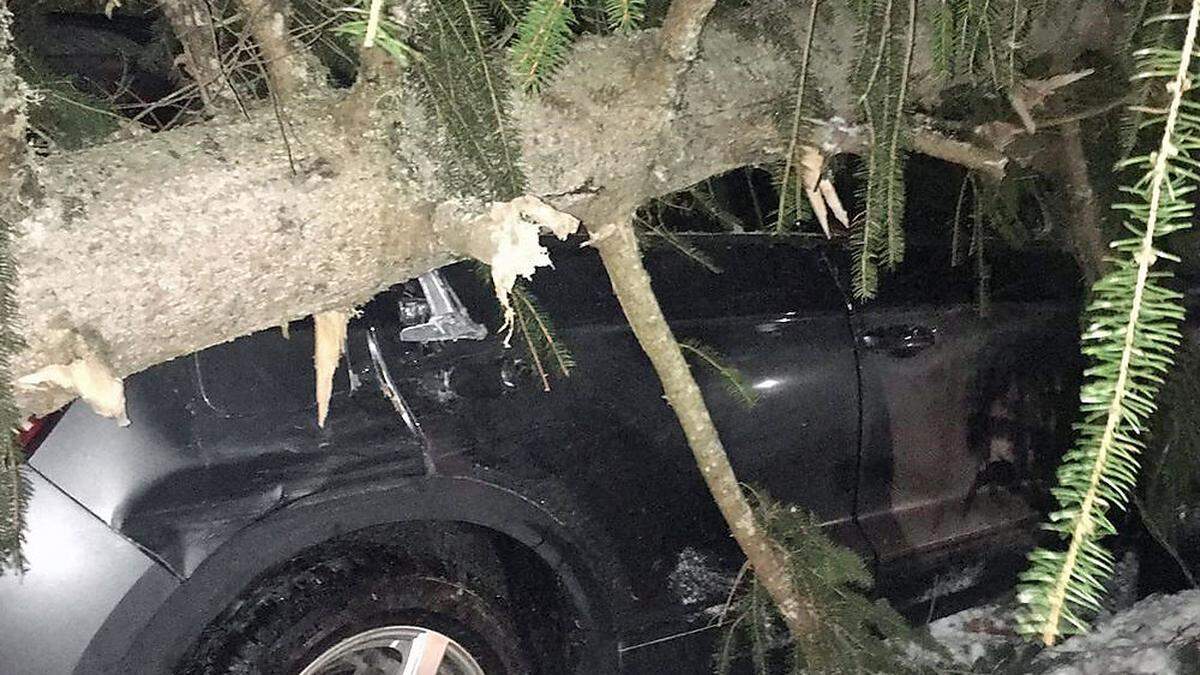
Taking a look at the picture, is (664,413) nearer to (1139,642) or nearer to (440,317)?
(440,317)

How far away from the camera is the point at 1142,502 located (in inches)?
101

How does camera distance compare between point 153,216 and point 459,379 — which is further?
point 459,379

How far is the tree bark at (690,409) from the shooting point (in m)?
1.41

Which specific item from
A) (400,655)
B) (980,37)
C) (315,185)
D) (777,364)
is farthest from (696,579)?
(315,185)

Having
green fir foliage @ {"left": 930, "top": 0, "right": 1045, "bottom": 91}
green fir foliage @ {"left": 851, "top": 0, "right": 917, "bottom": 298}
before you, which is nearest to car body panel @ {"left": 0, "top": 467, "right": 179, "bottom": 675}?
green fir foliage @ {"left": 851, "top": 0, "right": 917, "bottom": 298}

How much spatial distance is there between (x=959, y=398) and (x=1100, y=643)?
0.86 metres

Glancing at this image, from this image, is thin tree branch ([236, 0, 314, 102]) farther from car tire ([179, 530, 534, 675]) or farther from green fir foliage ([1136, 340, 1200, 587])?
green fir foliage ([1136, 340, 1200, 587])

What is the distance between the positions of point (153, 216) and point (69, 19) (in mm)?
1567

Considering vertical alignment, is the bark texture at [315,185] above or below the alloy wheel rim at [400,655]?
above

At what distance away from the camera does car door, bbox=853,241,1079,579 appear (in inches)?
93.7

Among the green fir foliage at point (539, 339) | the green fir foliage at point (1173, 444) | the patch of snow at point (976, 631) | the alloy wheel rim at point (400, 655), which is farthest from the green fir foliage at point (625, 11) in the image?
the patch of snow at point (976, 631)

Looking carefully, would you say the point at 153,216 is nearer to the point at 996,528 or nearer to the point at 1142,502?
the point at 996,528

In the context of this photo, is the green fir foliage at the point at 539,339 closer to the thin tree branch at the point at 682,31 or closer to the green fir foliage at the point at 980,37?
the thin tree branch at the point at 682,31

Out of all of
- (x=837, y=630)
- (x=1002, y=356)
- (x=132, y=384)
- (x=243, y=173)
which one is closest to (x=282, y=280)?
(x=243, y=173)
